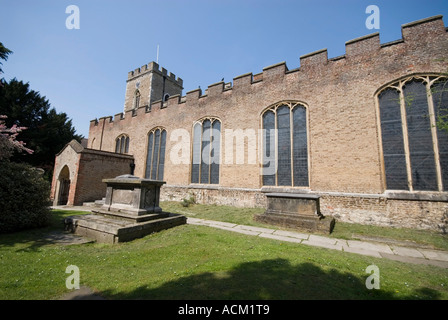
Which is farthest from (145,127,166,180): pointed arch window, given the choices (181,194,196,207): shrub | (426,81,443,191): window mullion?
(426,81,443,191): window mullion

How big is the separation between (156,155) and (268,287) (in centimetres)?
1553

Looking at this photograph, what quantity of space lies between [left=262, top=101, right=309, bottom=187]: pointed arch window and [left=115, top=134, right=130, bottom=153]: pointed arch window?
14.2 metres

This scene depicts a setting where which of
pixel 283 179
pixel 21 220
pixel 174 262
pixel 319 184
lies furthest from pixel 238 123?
pixel 21 220

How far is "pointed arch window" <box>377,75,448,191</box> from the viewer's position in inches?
299

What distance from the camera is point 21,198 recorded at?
6238 mm

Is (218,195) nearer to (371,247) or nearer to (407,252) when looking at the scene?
(371,247)

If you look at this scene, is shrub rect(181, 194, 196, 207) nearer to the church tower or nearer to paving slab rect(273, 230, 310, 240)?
paving slab rect(273, 230, 310, 240)

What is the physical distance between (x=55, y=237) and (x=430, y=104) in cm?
1464

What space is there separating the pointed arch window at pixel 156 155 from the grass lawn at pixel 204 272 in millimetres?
10869

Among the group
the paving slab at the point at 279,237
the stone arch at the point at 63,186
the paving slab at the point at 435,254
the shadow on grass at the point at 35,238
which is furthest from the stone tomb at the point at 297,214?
the stone arch at the point at 63,186

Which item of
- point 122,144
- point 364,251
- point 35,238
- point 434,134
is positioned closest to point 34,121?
point 122,144

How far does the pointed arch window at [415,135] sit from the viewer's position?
7.59 meters

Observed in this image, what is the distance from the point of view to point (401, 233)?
6.82 meters
